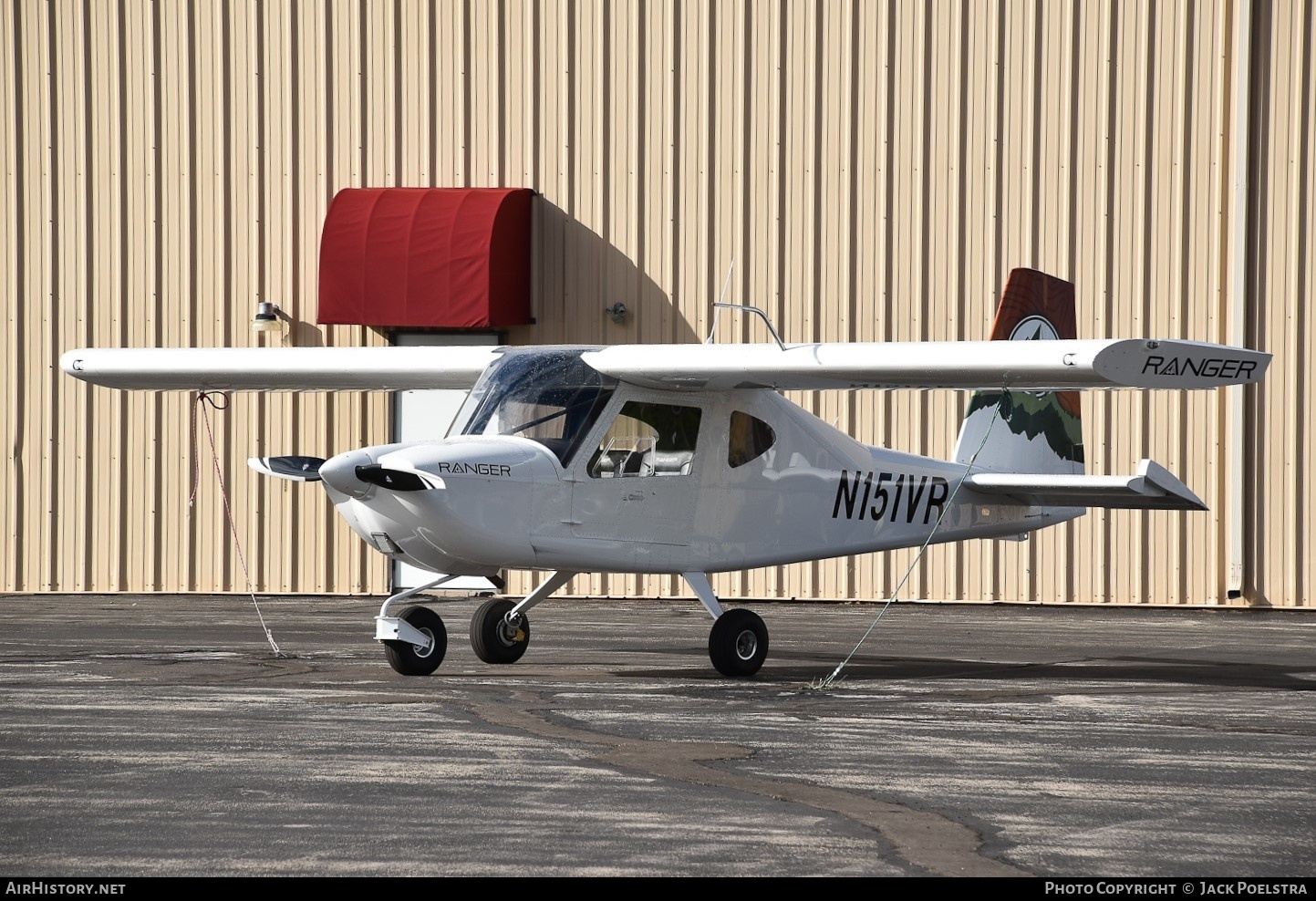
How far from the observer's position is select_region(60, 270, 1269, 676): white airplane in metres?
9.69

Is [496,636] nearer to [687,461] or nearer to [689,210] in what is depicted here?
[687,461]

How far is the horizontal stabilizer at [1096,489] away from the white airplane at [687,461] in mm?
24

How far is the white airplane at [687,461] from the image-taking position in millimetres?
9688

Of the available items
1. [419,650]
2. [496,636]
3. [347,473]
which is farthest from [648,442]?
[347,473]

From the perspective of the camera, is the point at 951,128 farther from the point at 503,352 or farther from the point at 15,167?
the point at 15,167

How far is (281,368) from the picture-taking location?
12.6 meters

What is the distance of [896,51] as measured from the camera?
18375 mm

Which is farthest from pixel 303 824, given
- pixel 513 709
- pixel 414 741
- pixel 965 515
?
pixel 965 515

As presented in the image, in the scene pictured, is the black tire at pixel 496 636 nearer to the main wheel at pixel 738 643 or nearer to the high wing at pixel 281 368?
the main wheel at pixel 738 643

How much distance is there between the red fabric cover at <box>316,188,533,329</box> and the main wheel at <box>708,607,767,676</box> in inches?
315

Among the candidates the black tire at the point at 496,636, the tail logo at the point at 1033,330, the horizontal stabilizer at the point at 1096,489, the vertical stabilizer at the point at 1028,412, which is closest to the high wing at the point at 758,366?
the horizontal stabilizer at the point at 1096,489

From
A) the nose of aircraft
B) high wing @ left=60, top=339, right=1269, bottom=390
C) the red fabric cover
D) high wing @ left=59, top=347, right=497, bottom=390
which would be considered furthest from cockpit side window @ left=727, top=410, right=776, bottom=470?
the red fabric cover
